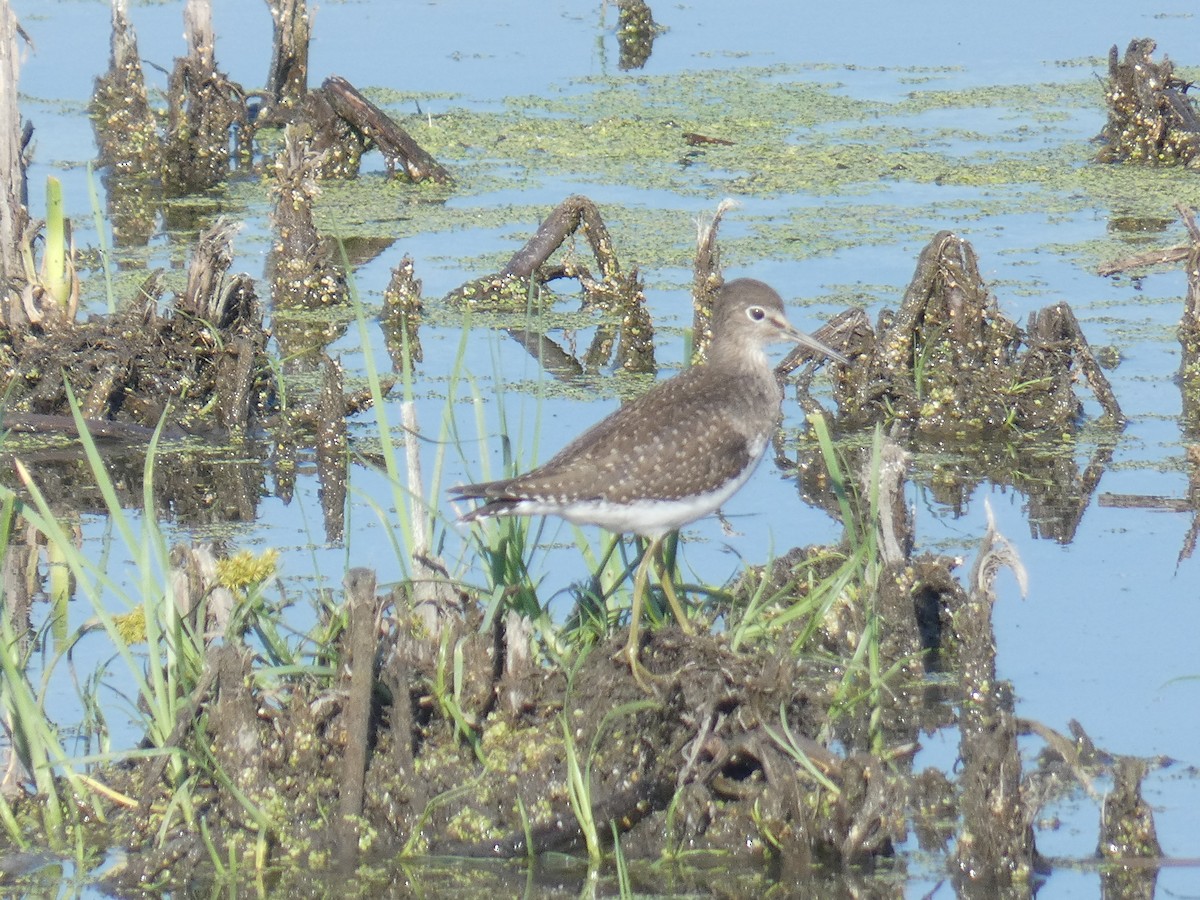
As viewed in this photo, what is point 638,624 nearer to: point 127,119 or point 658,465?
point 658,465

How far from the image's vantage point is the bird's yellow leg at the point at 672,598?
5578mm

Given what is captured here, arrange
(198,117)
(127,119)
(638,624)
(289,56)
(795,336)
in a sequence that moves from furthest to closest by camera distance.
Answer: (289,56)
(127,119)
(198,117)
(795,336)
(638,624)

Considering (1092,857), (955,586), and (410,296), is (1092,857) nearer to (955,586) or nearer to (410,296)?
(955,586)

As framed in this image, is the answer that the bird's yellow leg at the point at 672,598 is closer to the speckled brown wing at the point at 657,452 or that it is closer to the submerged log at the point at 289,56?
the speckled brown wing at the point at 657,452

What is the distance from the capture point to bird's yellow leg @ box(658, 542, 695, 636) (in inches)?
220

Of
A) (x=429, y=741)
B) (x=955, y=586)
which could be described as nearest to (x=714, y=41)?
(x=955, y=586)

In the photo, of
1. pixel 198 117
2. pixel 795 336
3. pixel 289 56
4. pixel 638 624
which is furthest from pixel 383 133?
pixel 638 624

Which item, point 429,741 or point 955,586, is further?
point 955,586

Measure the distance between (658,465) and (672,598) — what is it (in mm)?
397

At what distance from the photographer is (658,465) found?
5672 mm

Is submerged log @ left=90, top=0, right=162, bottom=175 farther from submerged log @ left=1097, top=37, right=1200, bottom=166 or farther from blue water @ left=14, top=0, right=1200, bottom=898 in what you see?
submerged log @ left=1097, top=37, right=1200, bottom=166

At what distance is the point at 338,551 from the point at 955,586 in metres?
2.42

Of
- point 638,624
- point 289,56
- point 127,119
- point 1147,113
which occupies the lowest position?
point 638,624

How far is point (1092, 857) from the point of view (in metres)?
5.14
